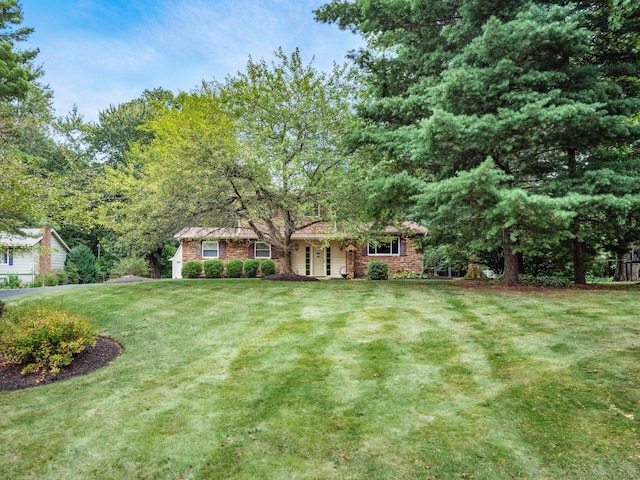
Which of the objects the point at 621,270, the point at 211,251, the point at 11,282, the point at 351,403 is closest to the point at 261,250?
the point at 211,251

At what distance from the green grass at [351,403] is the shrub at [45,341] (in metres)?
0.62

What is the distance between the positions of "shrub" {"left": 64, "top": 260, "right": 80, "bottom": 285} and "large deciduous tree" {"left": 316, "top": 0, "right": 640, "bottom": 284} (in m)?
22.1

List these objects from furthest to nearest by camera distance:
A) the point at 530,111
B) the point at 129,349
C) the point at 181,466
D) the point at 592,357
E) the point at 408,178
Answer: the point at 408,178
the point at 530,111
the point at 129,349
the point at 592,357
the point at 181,466

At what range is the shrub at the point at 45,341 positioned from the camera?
555 centimetres

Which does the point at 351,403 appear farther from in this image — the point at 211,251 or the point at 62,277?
the point at 62,277

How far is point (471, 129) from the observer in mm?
8836

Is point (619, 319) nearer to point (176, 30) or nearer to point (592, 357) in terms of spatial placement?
point (592, 357)

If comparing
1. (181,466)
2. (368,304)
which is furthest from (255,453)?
(368,304)

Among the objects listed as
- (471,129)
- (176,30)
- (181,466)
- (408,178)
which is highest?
(176,30)

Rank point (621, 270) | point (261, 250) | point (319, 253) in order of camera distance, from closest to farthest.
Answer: point (621, 270)
point (261, 250)
point (319, 253)

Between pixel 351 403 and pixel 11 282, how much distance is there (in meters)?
24.4

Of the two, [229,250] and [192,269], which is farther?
[229,250]

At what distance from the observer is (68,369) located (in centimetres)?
562

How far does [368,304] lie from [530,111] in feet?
18.3
